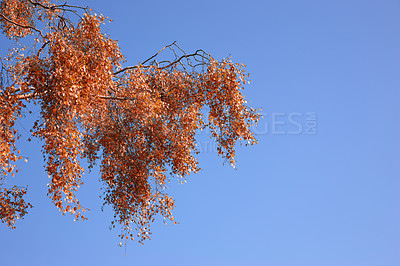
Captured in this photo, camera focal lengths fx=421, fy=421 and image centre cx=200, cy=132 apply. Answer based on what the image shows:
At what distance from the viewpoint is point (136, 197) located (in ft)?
41.4

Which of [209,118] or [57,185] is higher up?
[209,118]

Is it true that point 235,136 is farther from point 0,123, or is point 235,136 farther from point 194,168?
point 0,123

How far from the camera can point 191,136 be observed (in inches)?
518

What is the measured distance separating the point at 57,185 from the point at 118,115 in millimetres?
3348

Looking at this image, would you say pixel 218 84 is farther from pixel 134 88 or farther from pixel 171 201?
pixel 171 201

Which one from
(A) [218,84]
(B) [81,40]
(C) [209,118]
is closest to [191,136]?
(C) [209,118]

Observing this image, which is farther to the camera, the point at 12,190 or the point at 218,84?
Result: the point at 218,84

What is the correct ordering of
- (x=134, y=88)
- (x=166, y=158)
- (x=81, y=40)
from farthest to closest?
(x=166, y=158)
(x=134, y=88)
(x=81, y=40)

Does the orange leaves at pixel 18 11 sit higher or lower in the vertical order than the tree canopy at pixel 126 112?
higher

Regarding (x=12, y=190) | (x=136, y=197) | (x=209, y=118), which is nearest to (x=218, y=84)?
(x=209, y=118)

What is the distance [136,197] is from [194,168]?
199cm

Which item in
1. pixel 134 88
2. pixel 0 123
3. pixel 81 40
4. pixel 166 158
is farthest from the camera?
pixel 166 158

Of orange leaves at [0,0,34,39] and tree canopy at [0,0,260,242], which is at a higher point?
orange leaves at [0,0,34,39]

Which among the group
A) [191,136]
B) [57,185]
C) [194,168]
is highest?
[191,136]
